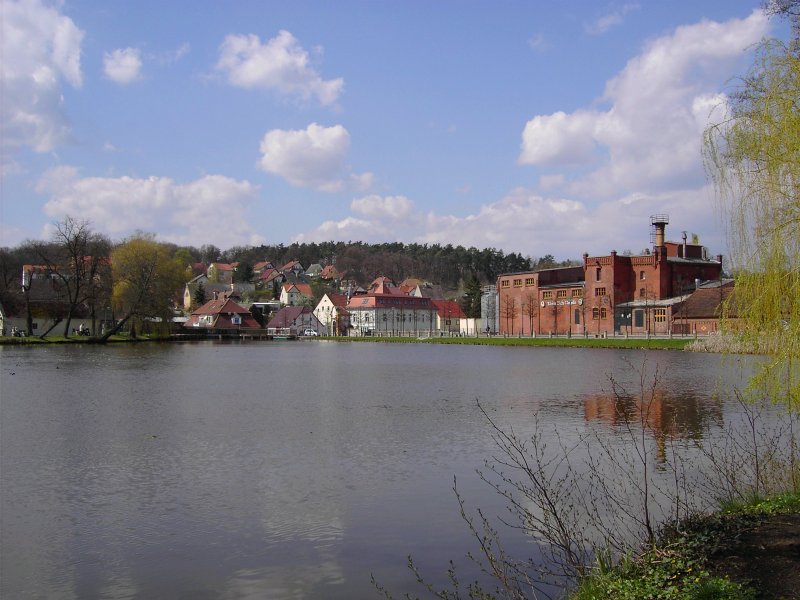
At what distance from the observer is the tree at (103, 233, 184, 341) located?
255ft

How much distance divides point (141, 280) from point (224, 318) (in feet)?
127

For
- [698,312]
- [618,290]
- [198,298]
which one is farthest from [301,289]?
[698,312]

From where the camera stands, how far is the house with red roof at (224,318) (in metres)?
116

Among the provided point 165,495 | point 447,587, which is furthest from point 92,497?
point 447,587

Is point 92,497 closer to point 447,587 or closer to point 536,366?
point 447,587

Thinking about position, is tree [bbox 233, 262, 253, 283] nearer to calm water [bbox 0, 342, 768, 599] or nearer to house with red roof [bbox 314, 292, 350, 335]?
house with red roof [bbox 314, 292, 350, 335]

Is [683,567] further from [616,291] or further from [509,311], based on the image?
[509,311]

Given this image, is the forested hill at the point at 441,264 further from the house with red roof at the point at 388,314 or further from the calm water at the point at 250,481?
the calm water at the point at 250,481

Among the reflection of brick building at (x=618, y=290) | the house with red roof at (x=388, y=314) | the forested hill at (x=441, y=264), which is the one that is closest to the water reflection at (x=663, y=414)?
the reflection of brick building at (x=618, y=290)

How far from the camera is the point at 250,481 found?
13.4m

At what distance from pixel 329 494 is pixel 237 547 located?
110 inches

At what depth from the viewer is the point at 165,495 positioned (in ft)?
40.8

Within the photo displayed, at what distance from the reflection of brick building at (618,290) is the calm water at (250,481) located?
168 ft

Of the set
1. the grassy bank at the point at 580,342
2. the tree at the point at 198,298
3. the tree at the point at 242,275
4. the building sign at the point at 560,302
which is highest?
the tree at the point at 242,275
